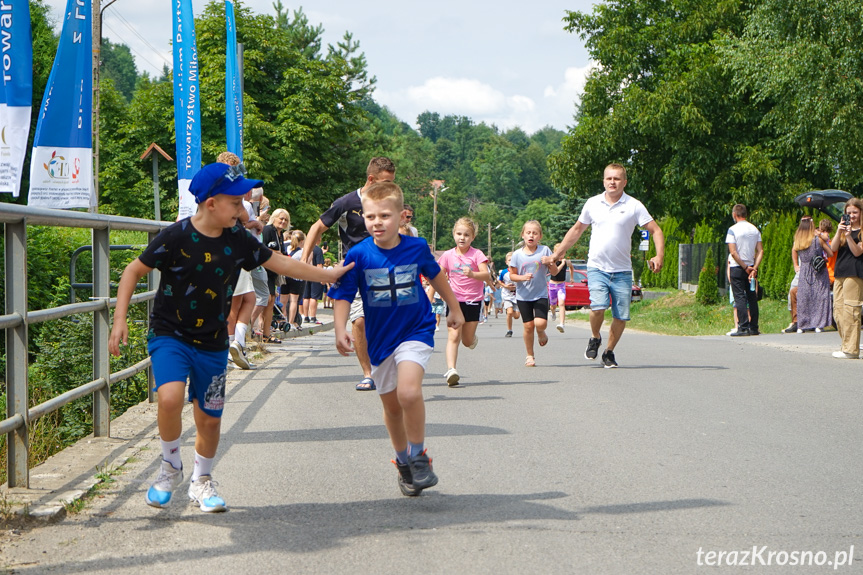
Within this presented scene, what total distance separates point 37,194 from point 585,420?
20.5ft

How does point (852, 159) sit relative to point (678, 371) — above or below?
above

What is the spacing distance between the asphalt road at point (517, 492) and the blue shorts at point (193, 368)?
1.83ft

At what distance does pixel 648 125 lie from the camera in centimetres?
3538

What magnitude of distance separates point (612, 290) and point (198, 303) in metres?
7.07

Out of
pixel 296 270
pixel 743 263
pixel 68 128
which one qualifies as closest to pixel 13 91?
pixel 68 128

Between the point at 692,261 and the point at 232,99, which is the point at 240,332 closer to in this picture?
the point at 232,99

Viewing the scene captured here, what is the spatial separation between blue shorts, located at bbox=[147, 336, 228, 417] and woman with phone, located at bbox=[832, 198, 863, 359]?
9.32 metres

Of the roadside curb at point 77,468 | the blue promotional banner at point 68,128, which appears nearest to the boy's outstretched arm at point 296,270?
the roadside curb at point 77,468

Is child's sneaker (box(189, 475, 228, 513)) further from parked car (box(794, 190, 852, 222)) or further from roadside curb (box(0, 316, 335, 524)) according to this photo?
parked car (box(794, 190, 852, 222))

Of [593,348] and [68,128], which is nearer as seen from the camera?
[68,128]

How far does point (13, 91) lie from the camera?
9.89 metres

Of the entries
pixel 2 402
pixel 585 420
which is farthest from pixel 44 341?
pixel 585 420

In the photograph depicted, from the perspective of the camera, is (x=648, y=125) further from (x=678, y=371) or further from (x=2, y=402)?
(x=2, y=402)

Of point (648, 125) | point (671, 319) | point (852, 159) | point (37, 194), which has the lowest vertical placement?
point (671, 319)
